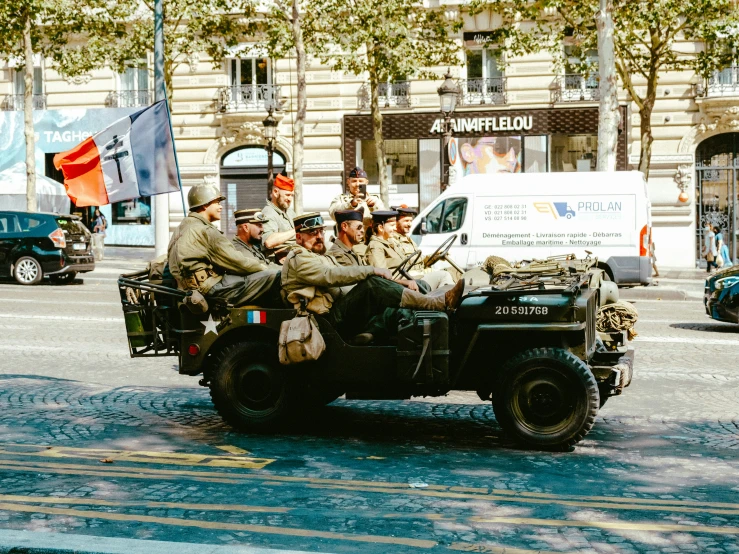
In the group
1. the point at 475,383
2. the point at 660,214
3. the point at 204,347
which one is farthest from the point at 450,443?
the point at 660,214

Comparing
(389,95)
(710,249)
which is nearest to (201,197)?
(710,249)

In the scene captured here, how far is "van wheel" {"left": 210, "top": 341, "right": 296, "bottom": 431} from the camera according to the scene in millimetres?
7316

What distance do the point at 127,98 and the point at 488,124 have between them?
38.3 ft

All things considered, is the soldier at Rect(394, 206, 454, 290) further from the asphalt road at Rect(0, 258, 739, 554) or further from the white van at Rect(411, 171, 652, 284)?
the white van at Rect(411, 171, 652, 284)

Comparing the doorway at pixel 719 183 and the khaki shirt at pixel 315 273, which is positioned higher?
the doorway at pixel 719 183

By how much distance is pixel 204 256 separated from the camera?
748 cm

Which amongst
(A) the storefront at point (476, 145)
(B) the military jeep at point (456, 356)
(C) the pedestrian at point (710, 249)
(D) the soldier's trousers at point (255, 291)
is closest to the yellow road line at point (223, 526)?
(B) the military jeep at point (456, 356)

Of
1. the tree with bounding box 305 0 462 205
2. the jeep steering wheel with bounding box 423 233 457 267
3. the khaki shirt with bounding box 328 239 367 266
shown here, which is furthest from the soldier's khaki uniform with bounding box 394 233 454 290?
the tree with bounding box 305 0 462 205

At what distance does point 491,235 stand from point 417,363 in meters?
12.0

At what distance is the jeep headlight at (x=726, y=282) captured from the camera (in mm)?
14008

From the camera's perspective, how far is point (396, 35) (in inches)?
1018

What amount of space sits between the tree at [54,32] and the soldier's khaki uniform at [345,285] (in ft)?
71.1

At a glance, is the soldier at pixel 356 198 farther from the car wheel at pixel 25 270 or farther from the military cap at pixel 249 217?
Result: the car wheel at pixel 25 270

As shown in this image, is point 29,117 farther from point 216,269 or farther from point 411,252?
point 216,269
